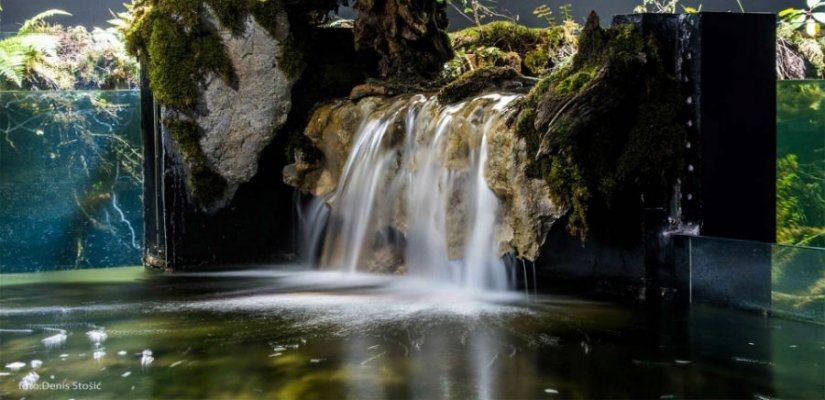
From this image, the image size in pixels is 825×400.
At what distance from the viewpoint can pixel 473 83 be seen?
7559 millimetres

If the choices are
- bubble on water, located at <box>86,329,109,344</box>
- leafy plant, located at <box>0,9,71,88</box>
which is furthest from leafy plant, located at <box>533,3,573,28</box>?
bubble on water, located at <box>86,329,109,344</box>

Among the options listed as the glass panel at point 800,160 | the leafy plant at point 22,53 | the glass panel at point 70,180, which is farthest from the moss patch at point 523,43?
the leafy plant at point 22,53

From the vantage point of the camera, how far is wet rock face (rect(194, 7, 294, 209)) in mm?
8422

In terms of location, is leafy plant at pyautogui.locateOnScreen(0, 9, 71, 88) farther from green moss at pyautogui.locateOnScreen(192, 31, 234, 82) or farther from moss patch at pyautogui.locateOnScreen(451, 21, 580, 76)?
moss patch at pyautogui.locateOnScreen(451, 21, 580, 76)

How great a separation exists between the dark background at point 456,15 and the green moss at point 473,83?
13.9ft

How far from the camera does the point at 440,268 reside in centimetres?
707

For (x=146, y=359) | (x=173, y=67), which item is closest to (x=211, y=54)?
(x=173, y=67)

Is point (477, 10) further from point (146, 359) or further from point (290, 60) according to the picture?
point (146, 359)

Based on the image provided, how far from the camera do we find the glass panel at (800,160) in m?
8.09

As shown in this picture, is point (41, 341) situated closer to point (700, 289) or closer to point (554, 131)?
point (554, 131)

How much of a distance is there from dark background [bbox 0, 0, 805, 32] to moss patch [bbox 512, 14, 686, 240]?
222 inches

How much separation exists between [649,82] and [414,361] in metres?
2.73

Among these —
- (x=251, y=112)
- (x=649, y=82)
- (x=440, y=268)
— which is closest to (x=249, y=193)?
(x=251, y=112)

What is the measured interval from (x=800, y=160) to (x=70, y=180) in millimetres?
6603
